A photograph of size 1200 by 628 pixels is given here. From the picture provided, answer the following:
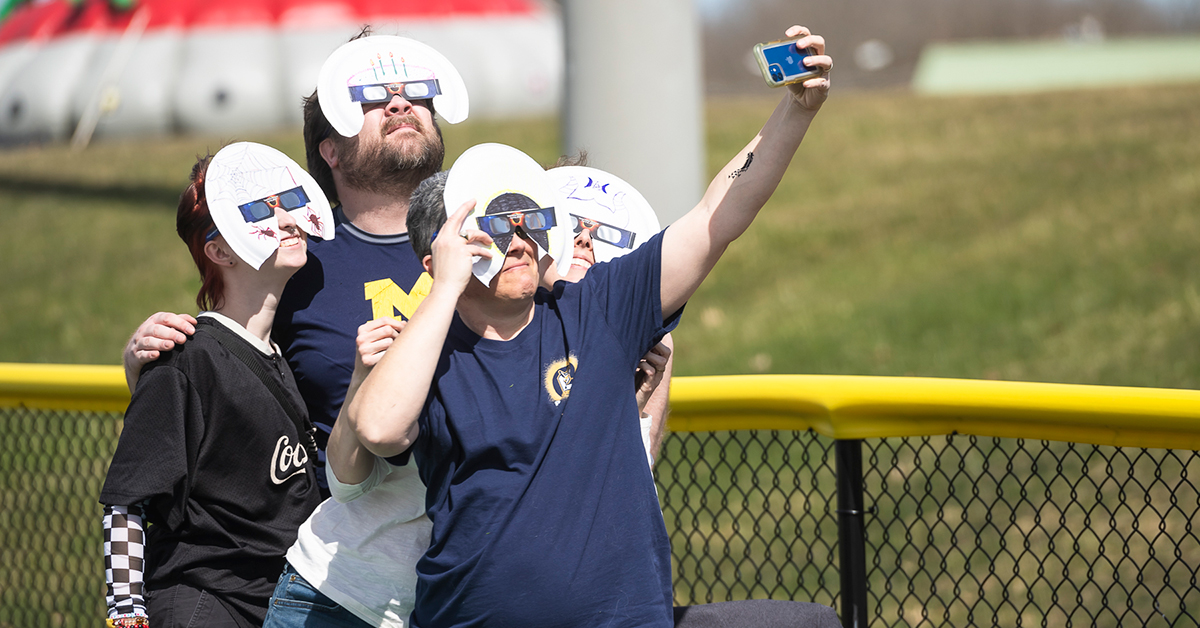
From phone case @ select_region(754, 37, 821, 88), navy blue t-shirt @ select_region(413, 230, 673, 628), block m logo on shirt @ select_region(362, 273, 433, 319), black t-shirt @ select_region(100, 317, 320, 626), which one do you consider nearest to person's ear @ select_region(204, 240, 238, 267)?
black t-shirt @ select_region(100, 317, 320, 626)

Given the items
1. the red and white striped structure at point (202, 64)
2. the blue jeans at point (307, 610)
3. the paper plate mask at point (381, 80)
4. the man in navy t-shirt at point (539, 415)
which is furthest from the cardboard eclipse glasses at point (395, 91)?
the red and white striped structure at point (202, 64)

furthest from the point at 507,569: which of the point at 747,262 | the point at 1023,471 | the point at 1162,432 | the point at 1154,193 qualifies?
the point at 1154,193

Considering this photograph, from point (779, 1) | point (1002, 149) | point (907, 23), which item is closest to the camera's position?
point (1002, 149)

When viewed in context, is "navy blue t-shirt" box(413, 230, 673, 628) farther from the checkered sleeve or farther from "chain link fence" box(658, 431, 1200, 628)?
"chain link fence" box(658, 431, 1200, 628)

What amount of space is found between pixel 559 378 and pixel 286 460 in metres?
0.78

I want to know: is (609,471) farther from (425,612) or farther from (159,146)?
(159,146)

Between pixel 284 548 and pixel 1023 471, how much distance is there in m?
3.81

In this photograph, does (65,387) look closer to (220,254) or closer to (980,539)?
(220,254)

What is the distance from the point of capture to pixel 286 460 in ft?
8.34

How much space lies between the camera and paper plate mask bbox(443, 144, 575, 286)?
7.00 feet

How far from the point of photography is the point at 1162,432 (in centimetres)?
236

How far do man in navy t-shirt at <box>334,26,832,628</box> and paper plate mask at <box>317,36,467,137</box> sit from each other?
1.88 ft

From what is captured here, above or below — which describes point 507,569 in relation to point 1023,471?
above

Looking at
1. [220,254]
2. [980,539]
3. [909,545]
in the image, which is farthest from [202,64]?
[220,254]
